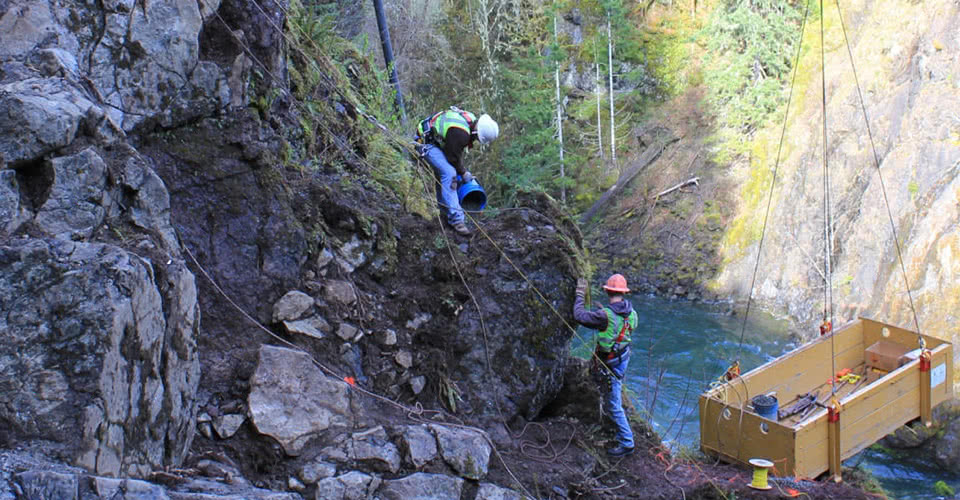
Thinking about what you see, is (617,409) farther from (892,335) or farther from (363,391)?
(892,335)

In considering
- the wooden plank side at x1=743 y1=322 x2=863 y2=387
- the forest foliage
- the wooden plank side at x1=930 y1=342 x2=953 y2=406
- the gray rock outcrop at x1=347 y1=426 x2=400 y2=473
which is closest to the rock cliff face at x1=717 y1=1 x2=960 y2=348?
the forest foliage

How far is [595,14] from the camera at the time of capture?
81.3 feet

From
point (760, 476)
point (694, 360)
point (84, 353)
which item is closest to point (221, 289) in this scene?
point (84, 353)

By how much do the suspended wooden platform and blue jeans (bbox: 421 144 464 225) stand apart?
126 inches

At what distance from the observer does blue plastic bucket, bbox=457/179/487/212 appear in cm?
742

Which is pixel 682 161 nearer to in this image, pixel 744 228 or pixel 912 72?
pixel 744 228

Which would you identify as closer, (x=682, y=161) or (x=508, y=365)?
(x=508, y=365)

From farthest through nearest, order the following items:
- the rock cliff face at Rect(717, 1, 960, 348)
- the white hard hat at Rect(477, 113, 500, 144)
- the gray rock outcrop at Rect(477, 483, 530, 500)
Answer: the rock cliff face at Rect(717, 1, 960, 348)
the white hard hat at Rect(477, 113, 500, 144)
the gray rock outcrop at Rect(477, 483, 530, 500)

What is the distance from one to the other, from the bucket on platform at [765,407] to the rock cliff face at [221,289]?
219 cm

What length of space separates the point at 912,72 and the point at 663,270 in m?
7.14

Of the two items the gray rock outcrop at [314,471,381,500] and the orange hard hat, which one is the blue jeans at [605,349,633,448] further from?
the gray rock outcrop at [314,471,381,500]

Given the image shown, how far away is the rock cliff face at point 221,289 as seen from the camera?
3707 mm

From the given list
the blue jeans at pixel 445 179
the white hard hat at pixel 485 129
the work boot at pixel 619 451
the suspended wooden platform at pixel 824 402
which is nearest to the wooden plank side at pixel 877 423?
the suspended wooden platform at pixel 824 402

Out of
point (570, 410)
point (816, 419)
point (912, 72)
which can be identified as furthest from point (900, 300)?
point (570, 410)
